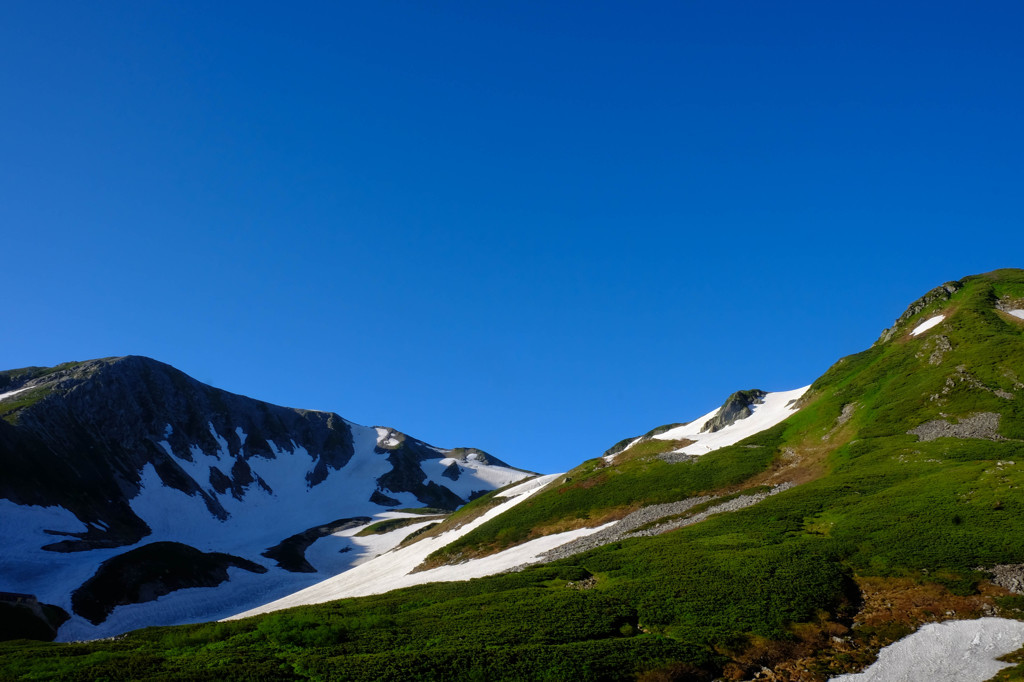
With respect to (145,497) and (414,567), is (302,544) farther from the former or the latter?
(414,567)

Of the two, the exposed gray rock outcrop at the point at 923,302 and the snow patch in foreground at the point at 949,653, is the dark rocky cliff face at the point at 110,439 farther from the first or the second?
the exposed gray rock outcrop at the point at 923,302

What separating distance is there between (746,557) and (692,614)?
314 inches

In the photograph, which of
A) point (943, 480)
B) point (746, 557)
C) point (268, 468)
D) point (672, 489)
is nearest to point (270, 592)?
point (672, 489)

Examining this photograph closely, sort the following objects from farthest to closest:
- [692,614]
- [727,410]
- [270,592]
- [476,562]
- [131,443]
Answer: [131,443]
[727,410]
[270,592]
[476,562]
[692,614]

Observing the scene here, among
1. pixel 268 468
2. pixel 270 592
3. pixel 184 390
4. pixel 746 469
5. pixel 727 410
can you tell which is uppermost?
pixel 184 390

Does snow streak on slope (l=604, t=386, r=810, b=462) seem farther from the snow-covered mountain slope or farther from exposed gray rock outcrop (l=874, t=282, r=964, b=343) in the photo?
exposed gray rock outcrop (l=874, t=282, r=964, b=343)

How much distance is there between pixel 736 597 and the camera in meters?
32.0

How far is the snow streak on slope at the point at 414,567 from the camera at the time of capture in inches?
2126

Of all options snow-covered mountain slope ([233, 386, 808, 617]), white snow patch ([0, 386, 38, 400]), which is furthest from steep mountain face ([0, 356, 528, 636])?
snow-covered mountain slope ([233, 386, 808, 617])

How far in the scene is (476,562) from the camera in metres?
57.5

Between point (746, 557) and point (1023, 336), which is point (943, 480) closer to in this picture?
point (746, 557)

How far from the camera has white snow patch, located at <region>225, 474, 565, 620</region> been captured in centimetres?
5416

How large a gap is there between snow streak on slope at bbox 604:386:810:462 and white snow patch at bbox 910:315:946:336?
1563cm

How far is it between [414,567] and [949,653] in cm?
4971
